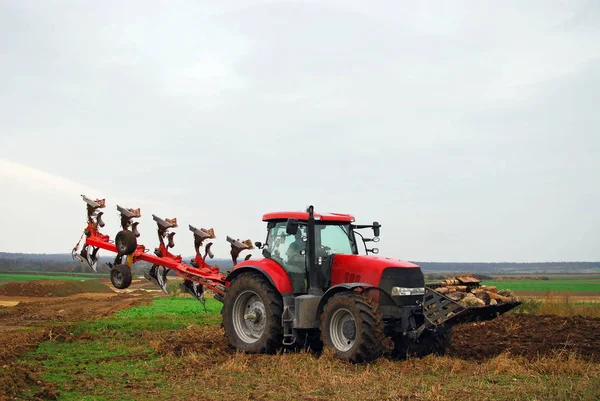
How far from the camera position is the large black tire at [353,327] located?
11.0 m

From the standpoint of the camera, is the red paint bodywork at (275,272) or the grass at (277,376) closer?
the grass at (277,376)

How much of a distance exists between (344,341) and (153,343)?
454cm

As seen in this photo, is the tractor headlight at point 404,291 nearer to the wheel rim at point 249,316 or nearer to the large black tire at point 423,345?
the large black tire at point 423,345

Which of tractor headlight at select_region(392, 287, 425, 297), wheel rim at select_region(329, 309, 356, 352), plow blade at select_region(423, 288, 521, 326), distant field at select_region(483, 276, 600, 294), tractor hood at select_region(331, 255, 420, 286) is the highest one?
tractor hood at select_region(331, 255, 420, 286)

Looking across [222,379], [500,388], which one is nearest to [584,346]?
[500,388]

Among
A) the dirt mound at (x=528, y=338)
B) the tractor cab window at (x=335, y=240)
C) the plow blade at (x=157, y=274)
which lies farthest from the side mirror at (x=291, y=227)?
the plow blade at (x=157, y=274)

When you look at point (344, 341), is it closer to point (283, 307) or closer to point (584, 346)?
point (283, 307)

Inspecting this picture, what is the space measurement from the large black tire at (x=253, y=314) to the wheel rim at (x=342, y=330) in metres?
1.24

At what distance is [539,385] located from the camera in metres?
9.37

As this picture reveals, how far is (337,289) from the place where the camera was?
1192 centimetres

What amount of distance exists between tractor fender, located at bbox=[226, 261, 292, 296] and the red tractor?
0.06 ft

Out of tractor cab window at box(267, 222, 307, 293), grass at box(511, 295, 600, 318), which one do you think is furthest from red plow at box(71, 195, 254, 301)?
grass at box(511, 295, 600, 318)

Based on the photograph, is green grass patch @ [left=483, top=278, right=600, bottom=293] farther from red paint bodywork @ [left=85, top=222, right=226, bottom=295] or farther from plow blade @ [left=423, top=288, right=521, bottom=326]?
plow blade @ [left=423, top=288, right=521, bottom=326]

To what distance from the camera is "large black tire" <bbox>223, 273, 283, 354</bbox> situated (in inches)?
493
